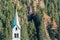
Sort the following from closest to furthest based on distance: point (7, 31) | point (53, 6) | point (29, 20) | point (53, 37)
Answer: point (7, 31)
point (53, 37)
point (29, 20)
point (53, 6)

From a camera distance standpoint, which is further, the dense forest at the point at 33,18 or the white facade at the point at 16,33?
the dense forest at the point at 33,18

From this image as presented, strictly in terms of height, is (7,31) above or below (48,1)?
below

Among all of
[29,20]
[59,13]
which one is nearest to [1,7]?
[29,20]

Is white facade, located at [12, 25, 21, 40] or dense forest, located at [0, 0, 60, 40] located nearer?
white facade, located at [12, 25, 21, 40]

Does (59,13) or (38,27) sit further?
(59,13)

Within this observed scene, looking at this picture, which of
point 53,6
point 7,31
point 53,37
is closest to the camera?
point 7,31

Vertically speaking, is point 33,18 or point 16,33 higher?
point 33,18

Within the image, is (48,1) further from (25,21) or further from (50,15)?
(25,21)
